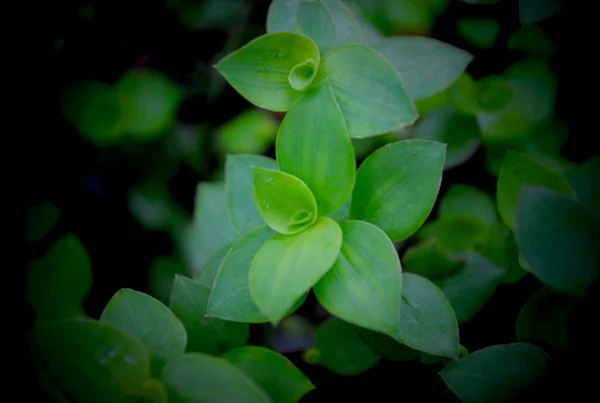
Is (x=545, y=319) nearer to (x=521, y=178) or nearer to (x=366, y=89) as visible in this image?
(x=521, y=178)

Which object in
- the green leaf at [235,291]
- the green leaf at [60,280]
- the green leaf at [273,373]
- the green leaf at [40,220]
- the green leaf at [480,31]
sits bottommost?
the green leaf at [60,280]

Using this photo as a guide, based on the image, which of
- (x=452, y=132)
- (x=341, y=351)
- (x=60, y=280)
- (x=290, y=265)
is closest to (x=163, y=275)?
(x=60, y=280)

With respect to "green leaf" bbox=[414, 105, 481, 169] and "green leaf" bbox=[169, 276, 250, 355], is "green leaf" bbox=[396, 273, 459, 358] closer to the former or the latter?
"green leaf" bbox=[169, 276, 250, 355]

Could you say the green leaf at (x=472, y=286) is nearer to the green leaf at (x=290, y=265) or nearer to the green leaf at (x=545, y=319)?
the green leaf at (x=545, y=319)

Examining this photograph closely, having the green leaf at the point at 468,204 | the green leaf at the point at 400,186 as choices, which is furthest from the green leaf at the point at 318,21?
the green leaf at the point at 468,204

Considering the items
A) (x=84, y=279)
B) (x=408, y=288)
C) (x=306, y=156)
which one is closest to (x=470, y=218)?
(x=408, y=288)

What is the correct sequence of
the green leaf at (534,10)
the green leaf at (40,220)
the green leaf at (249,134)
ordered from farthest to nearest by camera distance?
the green leaf at (249,134) → the green leaf at (40,220) → the green leaf at (534,10)

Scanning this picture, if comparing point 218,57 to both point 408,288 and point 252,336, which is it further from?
point 408,288
